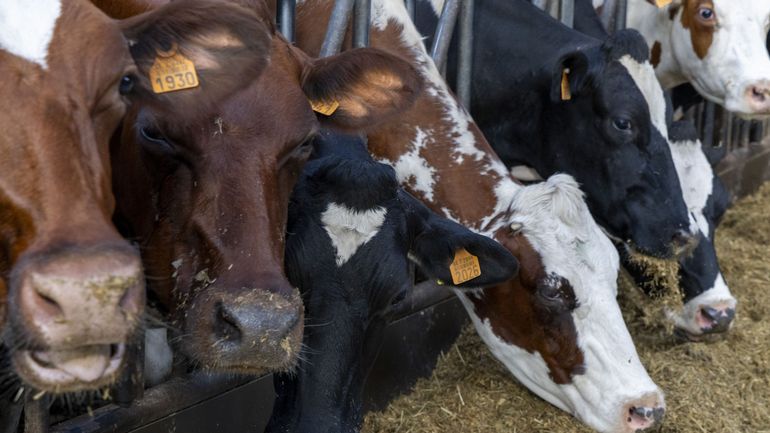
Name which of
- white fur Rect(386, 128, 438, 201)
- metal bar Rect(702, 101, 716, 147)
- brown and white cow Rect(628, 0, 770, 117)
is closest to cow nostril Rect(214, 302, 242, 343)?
white fur Rect(386, 128, 438, 201)

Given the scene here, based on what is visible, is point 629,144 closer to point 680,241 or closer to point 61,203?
point 680,241

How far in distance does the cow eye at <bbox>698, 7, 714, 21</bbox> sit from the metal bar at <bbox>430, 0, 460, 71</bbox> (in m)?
2.48

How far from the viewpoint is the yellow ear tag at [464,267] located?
3.59 meters

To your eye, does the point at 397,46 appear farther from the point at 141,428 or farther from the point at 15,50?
the point at 15,50

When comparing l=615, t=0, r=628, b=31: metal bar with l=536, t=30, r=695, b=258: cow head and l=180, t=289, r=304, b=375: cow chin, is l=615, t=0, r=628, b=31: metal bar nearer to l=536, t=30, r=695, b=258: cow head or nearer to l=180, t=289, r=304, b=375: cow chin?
l=536, t=30, r=695, b=258: cow head

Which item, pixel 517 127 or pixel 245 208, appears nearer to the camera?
pixel 245 208

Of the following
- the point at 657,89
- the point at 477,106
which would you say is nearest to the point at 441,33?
the point at 477,106

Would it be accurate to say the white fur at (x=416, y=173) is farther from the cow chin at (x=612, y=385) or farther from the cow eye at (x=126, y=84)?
the cow eye at (x=126, y=84)

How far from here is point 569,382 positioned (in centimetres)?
417

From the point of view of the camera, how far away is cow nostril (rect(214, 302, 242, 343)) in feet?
8.68

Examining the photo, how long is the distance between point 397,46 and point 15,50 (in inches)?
94.9

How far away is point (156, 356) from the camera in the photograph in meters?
3.66

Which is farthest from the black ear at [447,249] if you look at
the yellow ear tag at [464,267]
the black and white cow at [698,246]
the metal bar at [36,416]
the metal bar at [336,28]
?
the black and white cow at [698,246]

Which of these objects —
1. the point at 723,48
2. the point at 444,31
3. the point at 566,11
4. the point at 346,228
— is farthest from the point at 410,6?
the point at 723,48
